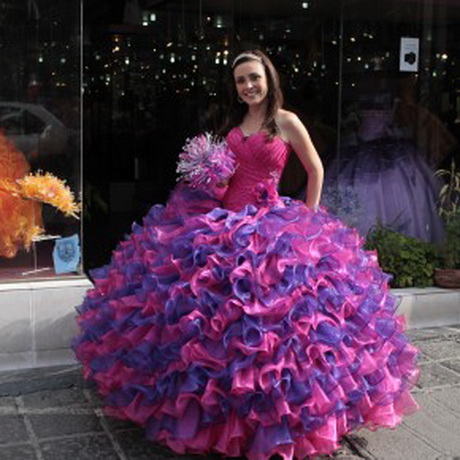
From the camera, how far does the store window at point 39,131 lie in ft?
16.4

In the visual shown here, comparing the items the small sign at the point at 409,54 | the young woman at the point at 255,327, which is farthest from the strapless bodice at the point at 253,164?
the small sign at the point at 409,54

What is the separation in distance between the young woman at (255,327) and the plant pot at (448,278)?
248cm

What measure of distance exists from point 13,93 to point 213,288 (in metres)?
2.38

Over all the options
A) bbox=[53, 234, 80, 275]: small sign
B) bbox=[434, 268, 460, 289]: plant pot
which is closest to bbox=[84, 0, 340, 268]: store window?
bbox=[434, 268, 460, 289]: plant pot

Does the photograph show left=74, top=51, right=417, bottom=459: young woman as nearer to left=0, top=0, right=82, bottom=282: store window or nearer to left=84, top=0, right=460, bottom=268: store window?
left=0, top=0, right=82, bottom=282: store window

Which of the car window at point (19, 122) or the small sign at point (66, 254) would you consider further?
the small sign at point (66, 254)

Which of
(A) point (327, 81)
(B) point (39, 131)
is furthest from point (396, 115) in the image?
(B) point (39, 131)

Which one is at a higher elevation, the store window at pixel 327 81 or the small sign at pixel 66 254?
the store window at pixel 327 81

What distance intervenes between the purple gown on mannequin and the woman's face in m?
3.29

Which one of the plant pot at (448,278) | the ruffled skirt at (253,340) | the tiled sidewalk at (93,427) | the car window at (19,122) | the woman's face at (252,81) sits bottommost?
the tiled sidewalk at (93,427)

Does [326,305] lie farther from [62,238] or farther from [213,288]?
[62,238]

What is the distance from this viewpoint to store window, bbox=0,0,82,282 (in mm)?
4992

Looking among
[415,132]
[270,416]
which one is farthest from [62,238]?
[415,132]

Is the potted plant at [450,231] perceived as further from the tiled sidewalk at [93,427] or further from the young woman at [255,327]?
the young woman at [255,327]
